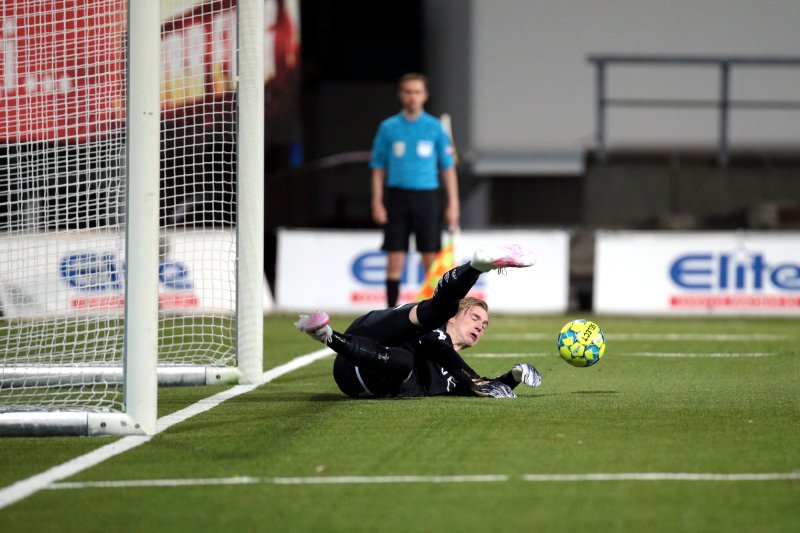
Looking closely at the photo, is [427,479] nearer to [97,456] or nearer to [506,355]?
[97,456]

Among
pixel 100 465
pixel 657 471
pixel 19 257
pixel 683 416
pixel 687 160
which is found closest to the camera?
pixel 657 471

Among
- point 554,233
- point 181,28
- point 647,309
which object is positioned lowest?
point 647,309

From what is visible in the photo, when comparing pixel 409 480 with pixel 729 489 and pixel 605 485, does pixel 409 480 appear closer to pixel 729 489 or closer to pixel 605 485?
pixel 605 485

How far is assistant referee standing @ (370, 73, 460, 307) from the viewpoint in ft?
34.5

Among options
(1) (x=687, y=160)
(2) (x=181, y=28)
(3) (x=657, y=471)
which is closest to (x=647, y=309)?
(1) (x=687, y=160)

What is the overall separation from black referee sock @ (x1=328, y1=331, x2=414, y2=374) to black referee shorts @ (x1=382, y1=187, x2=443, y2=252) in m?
4.36

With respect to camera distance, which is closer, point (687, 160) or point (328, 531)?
point (328, 531)

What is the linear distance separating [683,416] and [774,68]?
1485 centimetres

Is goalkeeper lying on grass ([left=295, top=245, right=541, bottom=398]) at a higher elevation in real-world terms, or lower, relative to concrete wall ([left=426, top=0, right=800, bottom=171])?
lower

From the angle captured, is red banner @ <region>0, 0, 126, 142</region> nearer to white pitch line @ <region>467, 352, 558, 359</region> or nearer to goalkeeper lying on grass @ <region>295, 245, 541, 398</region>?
goalkeeper lying on grass @ <region>295, 245, 541, 398</region>

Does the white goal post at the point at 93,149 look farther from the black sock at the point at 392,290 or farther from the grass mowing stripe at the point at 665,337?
the grass mowing stripe at the point at 665,337

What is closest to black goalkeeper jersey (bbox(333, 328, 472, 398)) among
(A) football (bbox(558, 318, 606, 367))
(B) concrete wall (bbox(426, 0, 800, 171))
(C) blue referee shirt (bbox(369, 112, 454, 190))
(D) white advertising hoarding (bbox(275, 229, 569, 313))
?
(A) football (bbox(558, 318, 606, 367))

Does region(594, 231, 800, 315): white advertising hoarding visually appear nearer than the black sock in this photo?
No

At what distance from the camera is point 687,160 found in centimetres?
1817
